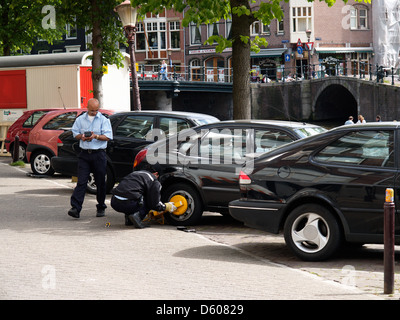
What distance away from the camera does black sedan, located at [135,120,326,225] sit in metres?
10.2

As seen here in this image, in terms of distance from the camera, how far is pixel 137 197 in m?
10.2

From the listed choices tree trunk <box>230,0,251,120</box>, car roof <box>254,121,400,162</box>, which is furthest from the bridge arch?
car roof <box>254,121,400,162</box>

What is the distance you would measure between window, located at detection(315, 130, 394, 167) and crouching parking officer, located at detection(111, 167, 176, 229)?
9.37ft

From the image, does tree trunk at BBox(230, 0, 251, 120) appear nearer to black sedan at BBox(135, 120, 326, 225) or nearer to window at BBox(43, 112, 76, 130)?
black sedan at BBox(135, 120, 326, 225)

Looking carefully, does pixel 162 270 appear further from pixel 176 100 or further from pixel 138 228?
pixel 176 100

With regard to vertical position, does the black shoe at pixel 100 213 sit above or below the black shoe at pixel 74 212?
below

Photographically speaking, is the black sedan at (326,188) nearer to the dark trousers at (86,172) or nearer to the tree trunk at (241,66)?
the dark trousers at (86,172)

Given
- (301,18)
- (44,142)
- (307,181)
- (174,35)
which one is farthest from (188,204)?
(174,35)

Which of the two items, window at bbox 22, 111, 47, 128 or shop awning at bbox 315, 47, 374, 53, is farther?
shop awning at bbox 315, 47, 374, 53

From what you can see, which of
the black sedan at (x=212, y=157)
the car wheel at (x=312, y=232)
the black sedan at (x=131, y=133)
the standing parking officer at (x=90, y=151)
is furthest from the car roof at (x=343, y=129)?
the black sedan at (x=131, y=133)

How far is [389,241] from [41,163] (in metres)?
12.8

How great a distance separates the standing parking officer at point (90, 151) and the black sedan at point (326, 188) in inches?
129

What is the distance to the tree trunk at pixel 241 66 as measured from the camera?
1473cm

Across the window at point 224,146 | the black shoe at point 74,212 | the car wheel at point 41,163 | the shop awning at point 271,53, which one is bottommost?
the black shoe at point 74,212
